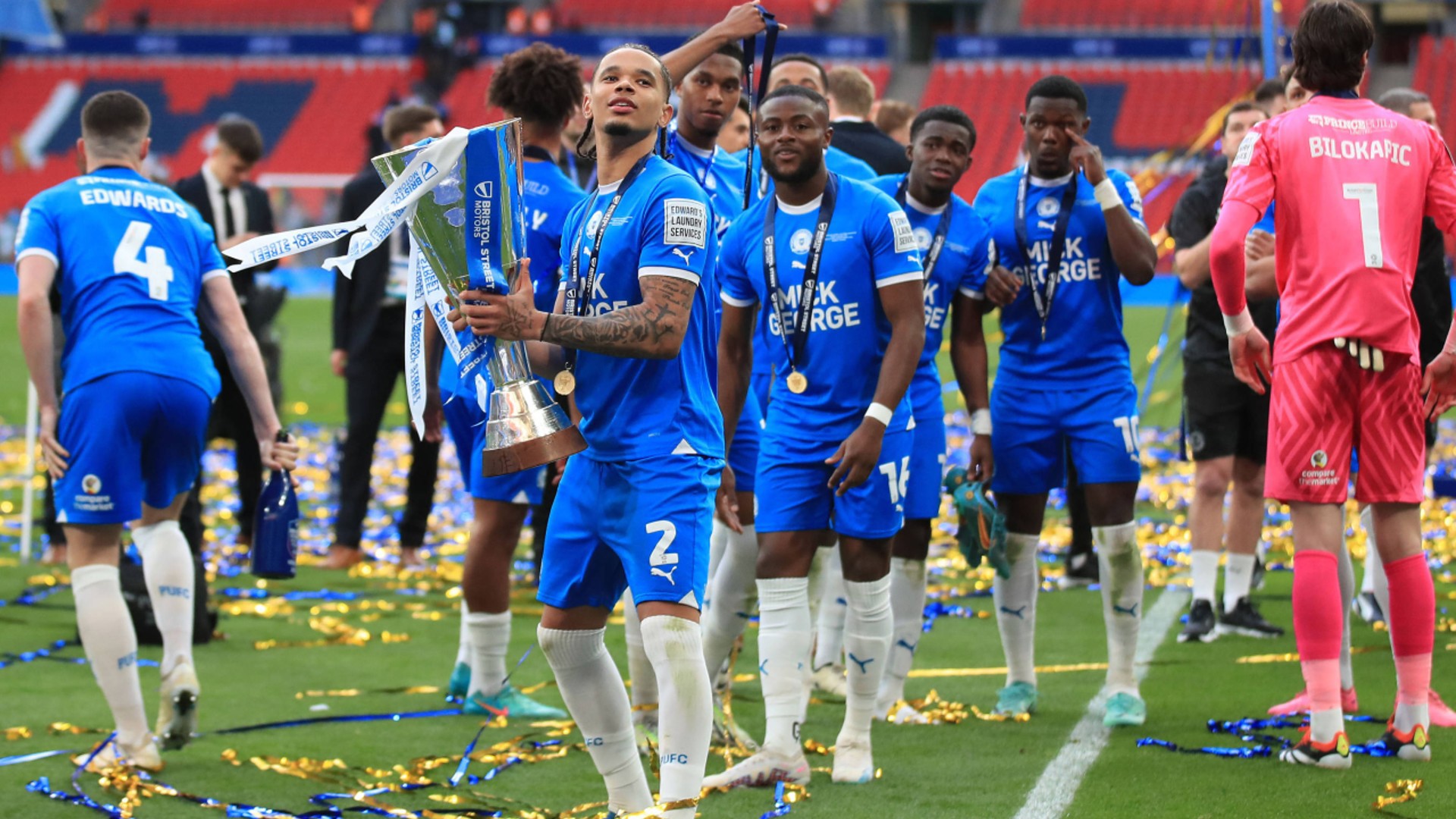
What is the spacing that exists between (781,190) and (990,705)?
2210 mm

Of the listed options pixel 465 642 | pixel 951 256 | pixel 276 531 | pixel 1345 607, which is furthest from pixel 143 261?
pixel 1345 607

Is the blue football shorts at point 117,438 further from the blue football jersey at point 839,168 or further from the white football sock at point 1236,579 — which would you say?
the white football sock at point 1236,579

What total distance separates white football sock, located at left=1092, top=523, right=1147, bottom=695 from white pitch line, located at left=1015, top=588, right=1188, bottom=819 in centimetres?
19

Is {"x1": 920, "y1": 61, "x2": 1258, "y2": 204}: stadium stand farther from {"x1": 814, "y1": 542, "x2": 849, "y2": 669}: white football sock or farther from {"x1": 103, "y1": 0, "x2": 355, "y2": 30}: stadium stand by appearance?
{"x1": 814, "y1": 542, "x2": 849, "y2": 669}: white football sock

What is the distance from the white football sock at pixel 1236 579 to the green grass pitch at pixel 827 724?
26 cm

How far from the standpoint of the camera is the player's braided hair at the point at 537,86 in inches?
231

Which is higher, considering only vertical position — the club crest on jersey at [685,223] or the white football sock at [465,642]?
the club crest on jersey at [685,223]

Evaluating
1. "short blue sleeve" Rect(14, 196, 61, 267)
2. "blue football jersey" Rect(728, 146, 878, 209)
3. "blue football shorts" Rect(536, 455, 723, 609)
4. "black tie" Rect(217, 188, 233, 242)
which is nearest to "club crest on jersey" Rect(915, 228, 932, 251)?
"blue football jersey" Rect(728, 146, 878, 209)

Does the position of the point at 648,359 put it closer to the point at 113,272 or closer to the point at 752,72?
the point at 752,72

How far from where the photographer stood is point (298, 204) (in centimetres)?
3578

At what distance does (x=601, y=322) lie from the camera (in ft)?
12.9

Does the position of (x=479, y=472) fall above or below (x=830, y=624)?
above

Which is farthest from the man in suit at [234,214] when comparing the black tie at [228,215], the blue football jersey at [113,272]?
the blue football jersey at [113,272]

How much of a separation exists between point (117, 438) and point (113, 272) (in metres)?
0.55
